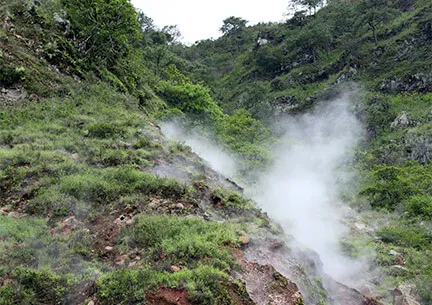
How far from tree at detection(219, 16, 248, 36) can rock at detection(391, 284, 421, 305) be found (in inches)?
2977

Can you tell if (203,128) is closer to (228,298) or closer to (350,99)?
(228,298)

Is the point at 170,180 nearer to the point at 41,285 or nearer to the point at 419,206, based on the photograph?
the point at 41,285

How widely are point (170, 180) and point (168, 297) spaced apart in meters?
4.54

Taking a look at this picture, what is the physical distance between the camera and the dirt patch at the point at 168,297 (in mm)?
5616

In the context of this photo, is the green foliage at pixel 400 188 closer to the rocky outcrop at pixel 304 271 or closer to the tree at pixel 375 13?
the rocky outcrop at pixel 304 271

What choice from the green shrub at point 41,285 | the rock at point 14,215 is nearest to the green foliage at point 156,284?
the green shrub at point 41,285

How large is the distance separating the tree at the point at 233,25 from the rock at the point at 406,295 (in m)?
75.6

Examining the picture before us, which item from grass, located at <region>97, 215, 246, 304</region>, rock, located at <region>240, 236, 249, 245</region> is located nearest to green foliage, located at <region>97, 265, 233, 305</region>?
grass, located at <region>97, 215, 246, 304</region>

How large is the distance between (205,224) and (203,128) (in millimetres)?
15217

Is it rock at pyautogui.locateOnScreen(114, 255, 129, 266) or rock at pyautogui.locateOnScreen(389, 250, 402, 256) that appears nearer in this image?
rock at pyautogui.locateOnScreen(114, 255, 129, 266)

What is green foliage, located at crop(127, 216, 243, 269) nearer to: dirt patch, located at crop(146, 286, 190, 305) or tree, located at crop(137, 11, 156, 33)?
dirt patch, located at crop(146, 286, 190, 305)

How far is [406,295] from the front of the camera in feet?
34.9

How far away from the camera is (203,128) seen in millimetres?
23109

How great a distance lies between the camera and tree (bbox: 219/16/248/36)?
80750 mm
